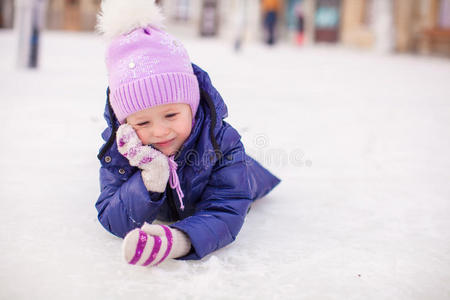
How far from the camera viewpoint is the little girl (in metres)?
1.41

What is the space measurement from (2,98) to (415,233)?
3.73 metres

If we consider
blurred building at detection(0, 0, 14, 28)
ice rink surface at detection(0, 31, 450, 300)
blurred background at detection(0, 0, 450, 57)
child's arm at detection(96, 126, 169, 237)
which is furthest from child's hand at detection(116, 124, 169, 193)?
blurred building at detection(0, 0, 14, 28)

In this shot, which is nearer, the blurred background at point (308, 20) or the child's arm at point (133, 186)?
the child's arm at point (133, 186)

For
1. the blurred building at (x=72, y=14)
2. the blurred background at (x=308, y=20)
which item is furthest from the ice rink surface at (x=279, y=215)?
the blurred building at (x=72, y=14)

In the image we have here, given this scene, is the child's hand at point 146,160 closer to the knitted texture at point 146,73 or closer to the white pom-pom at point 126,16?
the knitted texture at point 146,73

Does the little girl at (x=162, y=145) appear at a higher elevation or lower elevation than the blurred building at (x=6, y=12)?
lower

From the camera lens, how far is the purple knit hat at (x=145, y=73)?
1459mm

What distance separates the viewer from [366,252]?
5.02ft

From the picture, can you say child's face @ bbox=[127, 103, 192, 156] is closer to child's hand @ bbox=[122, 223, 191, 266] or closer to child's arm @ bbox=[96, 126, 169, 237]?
child's arm @ bbox=[96, 126, 169, 237]

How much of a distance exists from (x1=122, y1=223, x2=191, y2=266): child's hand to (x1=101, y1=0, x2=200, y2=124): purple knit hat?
16.4 inches

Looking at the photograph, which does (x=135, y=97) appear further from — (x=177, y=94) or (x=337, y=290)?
(x=337, y=290)

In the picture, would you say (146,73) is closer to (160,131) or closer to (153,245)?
(160,131)

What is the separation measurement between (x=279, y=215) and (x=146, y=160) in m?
0.69

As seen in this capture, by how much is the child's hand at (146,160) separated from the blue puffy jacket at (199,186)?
4 cm
